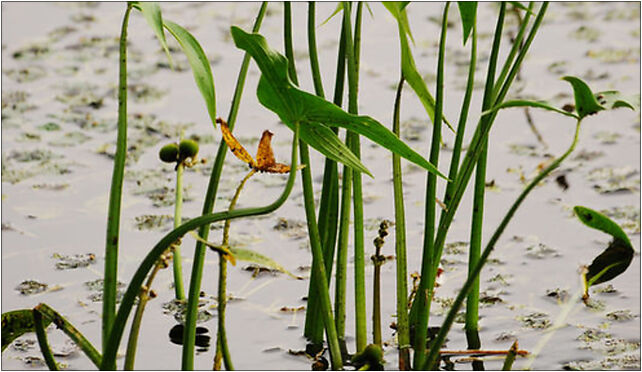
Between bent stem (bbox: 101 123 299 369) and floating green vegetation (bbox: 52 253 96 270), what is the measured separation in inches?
31.4

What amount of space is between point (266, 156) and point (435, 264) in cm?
32

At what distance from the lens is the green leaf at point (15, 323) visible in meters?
1.09

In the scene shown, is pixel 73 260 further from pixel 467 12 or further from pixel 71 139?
pixel 467 12

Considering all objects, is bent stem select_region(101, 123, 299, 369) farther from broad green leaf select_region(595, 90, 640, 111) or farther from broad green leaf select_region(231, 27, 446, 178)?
broad green leaf select_region(595, 90, 640, 111)

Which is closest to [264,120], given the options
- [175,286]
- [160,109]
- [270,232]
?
[160,109]

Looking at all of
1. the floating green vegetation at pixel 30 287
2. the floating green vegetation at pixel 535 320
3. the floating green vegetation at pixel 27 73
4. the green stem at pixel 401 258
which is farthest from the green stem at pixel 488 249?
the floating green vegetation at pixel 27 73

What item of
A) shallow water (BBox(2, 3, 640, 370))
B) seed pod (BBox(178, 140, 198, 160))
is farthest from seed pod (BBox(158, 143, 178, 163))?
shallow water (BBox(2, 3, 640, 370))

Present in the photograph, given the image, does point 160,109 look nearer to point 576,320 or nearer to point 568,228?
point 568,228

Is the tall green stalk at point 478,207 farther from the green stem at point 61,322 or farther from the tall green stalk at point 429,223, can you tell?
the green stem at point 61,322

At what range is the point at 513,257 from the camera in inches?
72.6

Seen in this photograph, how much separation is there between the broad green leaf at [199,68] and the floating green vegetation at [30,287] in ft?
2.79

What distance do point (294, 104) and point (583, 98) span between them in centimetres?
30

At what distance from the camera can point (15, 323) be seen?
1.09 meters

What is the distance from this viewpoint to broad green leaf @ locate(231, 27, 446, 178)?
2.92ft
